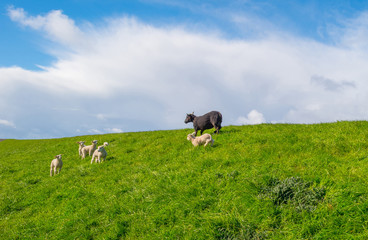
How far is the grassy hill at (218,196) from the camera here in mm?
6281

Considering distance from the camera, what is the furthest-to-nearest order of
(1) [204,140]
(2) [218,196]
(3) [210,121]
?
(3) [210,121]
(1) [204,140]
(2) [218,196]

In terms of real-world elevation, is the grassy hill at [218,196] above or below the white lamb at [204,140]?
below

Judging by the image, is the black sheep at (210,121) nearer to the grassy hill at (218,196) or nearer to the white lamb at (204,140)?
the grassy hill at (218,196)

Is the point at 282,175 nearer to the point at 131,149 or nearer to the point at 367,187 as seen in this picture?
the point at 367,187

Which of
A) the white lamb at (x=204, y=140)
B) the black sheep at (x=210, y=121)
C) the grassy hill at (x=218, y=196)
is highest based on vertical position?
the black sheep at (x=210, y=121)

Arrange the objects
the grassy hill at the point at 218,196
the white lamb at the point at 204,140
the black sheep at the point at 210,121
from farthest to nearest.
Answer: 1. the black sheep at the point at 210,121
2. the white lamb at the point at 204,140
3. the grassy hill at the point at 218,196

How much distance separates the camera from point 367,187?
688cm

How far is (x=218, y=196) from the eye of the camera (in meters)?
7.86

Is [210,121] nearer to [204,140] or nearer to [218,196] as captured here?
[204,140]

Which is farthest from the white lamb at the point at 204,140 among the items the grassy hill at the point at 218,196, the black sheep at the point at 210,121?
the black sheep at the point at 210,121

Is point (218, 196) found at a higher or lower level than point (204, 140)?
lower

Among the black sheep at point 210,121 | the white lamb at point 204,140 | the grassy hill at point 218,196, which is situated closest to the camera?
the grassy hill at point 218,196

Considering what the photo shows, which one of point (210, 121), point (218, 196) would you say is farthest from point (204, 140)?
point (218, 196)

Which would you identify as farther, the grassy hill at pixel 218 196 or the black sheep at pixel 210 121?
the black sheep at pixel 210 121
